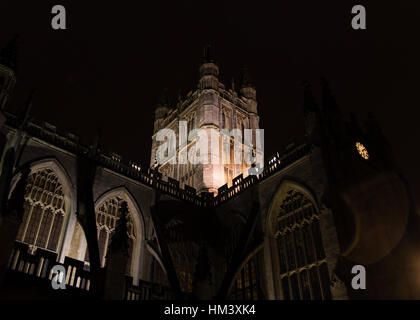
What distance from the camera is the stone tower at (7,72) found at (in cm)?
1736

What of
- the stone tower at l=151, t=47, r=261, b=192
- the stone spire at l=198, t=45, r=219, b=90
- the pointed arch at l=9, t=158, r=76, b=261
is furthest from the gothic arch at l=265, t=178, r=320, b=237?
the stone spire at l=198, t=45, r=219, b=90

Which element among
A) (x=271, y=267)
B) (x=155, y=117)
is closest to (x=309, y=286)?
(x=271, y=267)

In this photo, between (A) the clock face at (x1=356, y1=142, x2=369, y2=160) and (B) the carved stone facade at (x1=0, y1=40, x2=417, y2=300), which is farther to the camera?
(A) the clock face at (x1=356, y1=142, x2=369, y2=160)

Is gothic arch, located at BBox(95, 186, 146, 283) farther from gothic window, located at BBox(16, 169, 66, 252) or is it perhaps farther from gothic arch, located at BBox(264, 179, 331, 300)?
gothic arch, located at BBox(264, 179, 331, 300)

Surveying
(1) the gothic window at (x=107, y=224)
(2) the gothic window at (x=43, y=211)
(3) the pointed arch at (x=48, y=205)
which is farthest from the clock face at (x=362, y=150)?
(2) the gothic window at (x=43, y=211)

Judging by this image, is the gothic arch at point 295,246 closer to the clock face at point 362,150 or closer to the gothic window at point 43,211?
the clock face at point 362,150

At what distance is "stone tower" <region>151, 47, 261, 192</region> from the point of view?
30.9 metres

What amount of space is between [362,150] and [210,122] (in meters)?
16.9

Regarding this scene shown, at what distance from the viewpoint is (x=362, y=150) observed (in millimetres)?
17359

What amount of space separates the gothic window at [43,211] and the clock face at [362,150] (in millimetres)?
13532

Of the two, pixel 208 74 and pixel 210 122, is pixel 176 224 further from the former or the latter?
pixel 208 74

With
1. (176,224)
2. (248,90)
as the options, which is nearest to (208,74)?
(248,90)

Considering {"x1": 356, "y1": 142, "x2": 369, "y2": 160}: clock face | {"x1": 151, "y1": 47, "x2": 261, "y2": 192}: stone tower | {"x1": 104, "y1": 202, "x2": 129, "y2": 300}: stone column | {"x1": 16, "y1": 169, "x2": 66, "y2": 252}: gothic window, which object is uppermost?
{"x1": 151, "y1": 47, "x2": 261, "y2": 192}: stone tower

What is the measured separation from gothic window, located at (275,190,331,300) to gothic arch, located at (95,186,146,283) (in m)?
6.42
